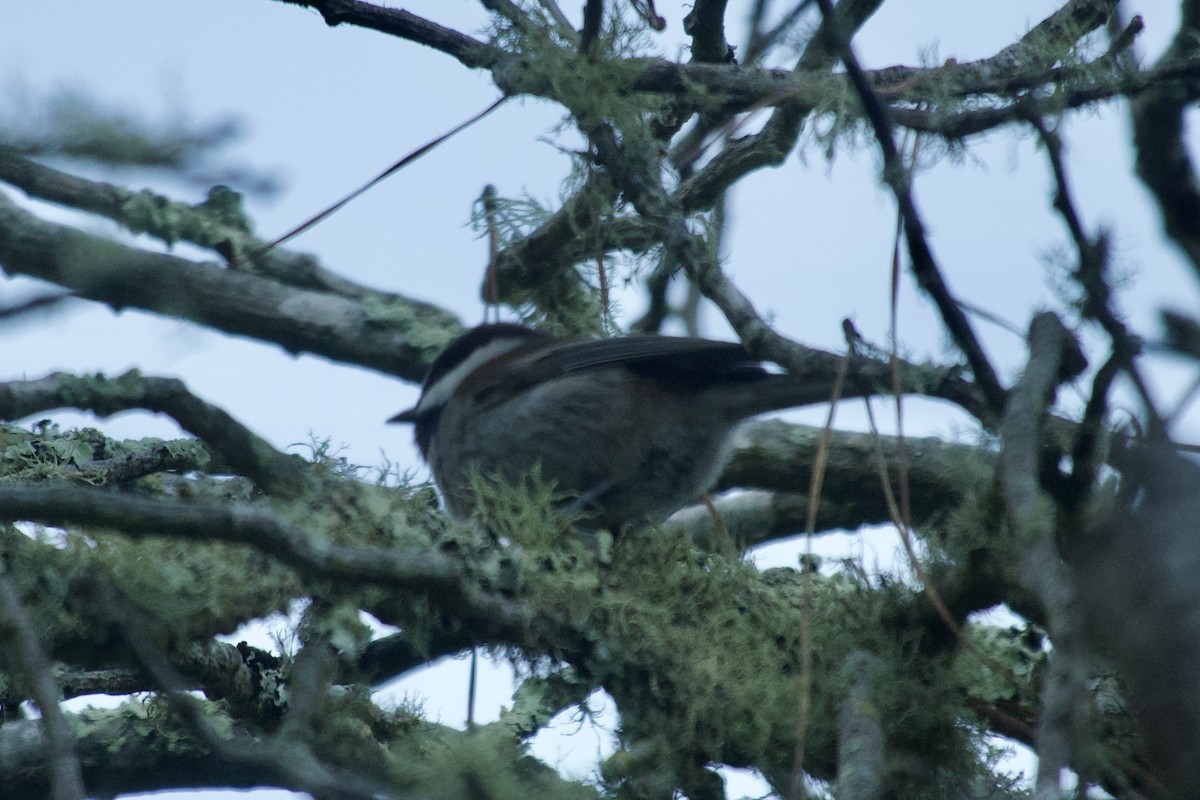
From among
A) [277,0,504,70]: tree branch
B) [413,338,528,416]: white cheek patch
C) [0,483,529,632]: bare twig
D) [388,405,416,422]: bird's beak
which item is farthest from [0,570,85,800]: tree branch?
[388,405,416,422]: bird's beak

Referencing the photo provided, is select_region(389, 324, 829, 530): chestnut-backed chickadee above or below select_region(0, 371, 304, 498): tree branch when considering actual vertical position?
above

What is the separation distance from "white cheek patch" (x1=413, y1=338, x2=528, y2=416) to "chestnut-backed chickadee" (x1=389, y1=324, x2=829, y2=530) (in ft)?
0.71

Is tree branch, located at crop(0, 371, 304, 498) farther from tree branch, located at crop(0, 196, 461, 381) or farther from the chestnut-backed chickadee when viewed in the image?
the chestnut-backed chickadee

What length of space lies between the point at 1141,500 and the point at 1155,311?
195mm

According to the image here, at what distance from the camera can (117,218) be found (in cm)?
464

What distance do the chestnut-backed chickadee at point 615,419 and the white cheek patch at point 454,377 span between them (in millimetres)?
216

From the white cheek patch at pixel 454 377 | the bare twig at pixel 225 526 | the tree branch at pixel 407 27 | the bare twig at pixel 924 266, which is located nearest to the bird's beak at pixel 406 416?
the white cheek patch at pixel 454 377

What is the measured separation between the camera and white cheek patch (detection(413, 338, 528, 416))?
438 cm

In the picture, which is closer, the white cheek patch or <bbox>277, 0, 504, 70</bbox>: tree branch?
<bbox>277, 0, 504, 70</bbox>: tree branch

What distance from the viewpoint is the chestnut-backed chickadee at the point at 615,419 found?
13.0 feet

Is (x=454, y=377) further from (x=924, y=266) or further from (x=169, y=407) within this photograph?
(x=924, y=266)

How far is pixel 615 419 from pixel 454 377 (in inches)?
28.7

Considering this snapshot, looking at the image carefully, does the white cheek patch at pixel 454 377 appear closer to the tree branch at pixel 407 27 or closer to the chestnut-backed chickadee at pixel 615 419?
the chestnut-backed chickadee at pixel 615 419

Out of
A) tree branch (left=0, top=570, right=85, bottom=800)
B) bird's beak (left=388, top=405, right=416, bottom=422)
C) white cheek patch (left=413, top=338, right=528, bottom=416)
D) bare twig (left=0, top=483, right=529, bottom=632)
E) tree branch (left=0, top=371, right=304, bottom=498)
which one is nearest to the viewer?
tree branch (left=0, top=570, right=85, bottom=800)
